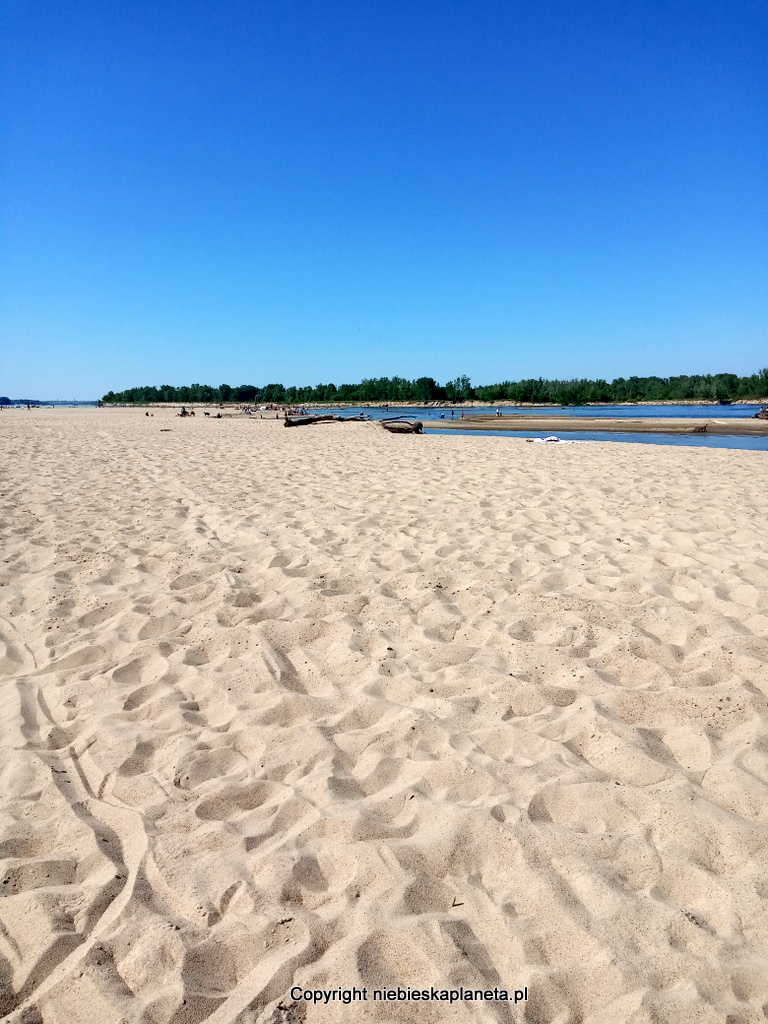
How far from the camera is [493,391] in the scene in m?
115

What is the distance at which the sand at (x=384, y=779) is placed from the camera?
63.1 inches

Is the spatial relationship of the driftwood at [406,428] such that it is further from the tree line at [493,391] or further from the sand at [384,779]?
the tree line at [493,391]

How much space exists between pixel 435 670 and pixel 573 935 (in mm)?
1553

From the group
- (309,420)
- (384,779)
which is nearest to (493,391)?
(309,420)

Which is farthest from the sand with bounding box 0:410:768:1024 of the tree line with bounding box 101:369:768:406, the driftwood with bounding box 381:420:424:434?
the tree line with bounding box 101:369:768:406

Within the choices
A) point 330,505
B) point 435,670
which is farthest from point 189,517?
point 435,670

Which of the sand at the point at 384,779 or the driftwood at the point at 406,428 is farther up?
the driftwood at the point at 406,428

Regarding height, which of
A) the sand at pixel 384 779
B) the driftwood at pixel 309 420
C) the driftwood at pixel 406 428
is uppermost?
the driftwood at pixel 309 420

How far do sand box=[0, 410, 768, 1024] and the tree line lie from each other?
99.0 metres

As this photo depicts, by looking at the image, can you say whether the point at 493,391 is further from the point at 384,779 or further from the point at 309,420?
the point at 384,779

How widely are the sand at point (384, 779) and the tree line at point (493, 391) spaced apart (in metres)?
99.0

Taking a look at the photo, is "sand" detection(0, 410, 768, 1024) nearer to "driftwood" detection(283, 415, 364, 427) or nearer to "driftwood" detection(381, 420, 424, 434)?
"driftwood" detection(381, 420, 424, 434)

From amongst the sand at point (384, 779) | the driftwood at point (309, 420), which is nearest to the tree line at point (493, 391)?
the driftwood at point (309, 420)

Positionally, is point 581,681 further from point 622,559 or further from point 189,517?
point 189,517
